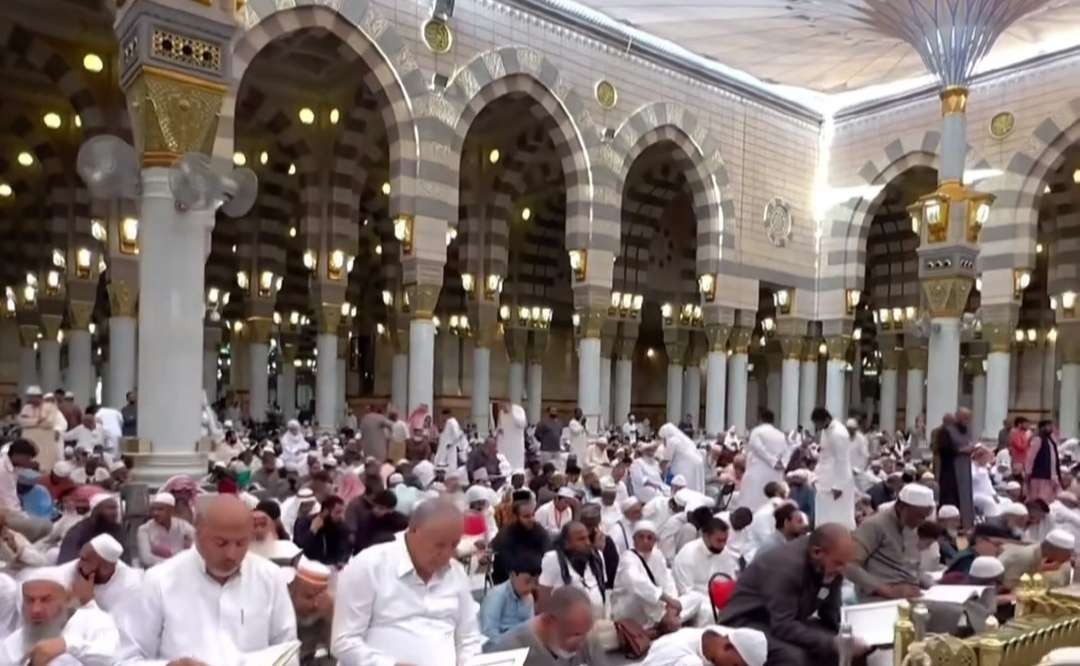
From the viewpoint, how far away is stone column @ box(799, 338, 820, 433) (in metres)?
18.5

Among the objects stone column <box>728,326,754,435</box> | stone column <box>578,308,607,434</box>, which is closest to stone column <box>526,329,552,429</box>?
stone column <box>728,326,754,435</box>

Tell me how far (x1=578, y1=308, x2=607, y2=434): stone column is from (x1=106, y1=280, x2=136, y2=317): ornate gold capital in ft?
20.4

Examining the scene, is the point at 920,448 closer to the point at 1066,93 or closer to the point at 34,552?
the point at 1066,93

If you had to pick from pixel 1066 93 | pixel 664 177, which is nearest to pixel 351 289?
pixel 664 177

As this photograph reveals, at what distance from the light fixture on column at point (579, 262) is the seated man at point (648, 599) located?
359 inches

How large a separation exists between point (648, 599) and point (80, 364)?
12031 mm

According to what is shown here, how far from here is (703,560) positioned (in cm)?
495

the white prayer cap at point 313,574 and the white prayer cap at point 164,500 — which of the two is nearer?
the white prayer cap at point 313,574

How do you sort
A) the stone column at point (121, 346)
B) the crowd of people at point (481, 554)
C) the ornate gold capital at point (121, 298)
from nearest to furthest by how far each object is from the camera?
the crowd of people at point (481, 554) < the ornate gold capital at point (121, 298) < the stone column at point (121, 346)

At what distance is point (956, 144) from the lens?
37.6 ft

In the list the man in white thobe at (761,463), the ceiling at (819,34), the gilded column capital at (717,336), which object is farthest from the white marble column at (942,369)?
the man in white thobe at (761,463)

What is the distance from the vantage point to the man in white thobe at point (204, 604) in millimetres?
2225

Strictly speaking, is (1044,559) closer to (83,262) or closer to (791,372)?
(83,262)

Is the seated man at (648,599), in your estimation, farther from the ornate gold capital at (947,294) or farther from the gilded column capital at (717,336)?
the gilded column capital at (717,336)
